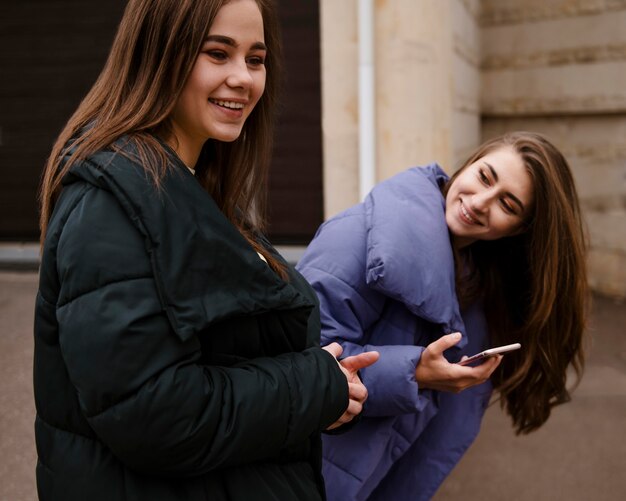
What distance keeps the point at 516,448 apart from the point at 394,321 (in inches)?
91.9

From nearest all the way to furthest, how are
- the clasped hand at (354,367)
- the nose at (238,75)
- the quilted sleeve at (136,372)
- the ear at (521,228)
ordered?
1. the quilted sleeve at (136,372)
2. the nose at (238,75)
3. the clasped hand at (354,367)
4. the ear at (521,228)

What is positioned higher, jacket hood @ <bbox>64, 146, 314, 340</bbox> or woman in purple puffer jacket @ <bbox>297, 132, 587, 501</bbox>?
jacket hood @ <bbox>64, 146, 314, 340</bbox>

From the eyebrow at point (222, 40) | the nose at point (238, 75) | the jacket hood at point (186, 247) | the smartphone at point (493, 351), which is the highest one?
the eyebrow at point (222, 40)

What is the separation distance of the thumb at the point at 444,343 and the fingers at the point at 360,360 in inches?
16.9

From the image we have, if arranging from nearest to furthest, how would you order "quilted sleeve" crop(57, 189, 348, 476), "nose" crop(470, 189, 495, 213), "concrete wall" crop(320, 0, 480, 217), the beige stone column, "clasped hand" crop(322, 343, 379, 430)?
"quilted sleeve" crop(57, 189, 348, 476), "clasped hand" crop(322, 343, 379, 430), "nose" crop(470, 189, 495, 213), "concrete wall" crop(320, 0, 480, 217), the beige stone column

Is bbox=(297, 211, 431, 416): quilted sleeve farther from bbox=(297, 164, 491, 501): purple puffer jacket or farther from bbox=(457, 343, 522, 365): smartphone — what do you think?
bbox=(457, 343, 522, 365): smartphone

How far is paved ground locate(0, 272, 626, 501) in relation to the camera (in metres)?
3.37

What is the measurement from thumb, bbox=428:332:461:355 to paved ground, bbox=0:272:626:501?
1.78 m

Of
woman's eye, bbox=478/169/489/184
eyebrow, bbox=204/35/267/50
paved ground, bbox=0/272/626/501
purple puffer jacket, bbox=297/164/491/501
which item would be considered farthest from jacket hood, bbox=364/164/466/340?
paved ground, bbox=0/272/626/501

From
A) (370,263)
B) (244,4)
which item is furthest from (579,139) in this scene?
(244,4)

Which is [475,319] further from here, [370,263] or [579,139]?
[579,139]

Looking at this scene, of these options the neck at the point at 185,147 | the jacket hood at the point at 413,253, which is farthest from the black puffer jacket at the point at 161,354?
the jacket hood at the point at 413,253

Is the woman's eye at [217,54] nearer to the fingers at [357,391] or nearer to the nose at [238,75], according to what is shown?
the nose at [238,75]

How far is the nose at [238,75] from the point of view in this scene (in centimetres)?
141
